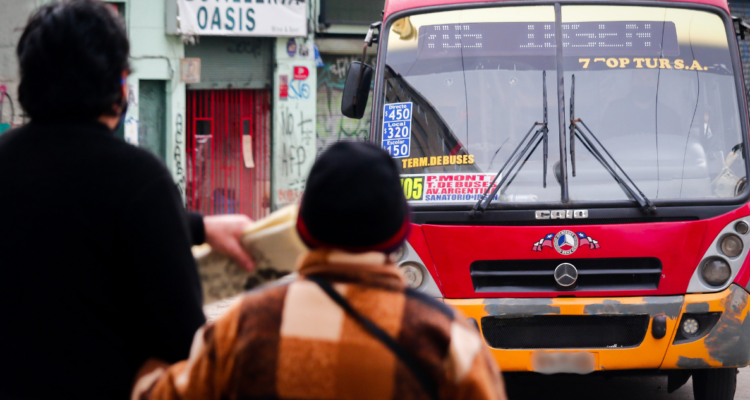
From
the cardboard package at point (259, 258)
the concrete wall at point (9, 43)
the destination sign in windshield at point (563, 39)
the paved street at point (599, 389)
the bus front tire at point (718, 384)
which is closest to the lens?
the cardboard package at point (259, 258)

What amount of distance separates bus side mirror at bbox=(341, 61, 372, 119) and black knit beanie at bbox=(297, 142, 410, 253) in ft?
12.4

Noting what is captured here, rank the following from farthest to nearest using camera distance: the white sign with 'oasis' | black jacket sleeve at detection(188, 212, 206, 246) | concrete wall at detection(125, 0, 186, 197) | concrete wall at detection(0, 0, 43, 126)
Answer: the white sign with 'oasis' → concrete wall at detection(125, 0, 186, 197) → concrete wall at detection(0, 0, 43, 126) → black jacket sleeve at detection(188, 212, 206, 246)

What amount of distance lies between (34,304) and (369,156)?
2.22ft

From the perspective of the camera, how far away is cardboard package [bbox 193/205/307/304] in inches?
Answer: 69.4

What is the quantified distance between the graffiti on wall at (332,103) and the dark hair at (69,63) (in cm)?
1333

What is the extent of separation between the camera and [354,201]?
4.88 ft

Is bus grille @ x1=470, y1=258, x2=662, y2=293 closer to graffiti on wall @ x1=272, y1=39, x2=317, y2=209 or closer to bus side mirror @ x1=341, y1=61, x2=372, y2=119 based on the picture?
bus side mirror @ x1=341, y1=61, x2=372, y2=119

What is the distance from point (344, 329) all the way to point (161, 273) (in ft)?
1.26

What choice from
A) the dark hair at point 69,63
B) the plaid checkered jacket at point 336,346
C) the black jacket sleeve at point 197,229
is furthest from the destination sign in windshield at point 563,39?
the plaid checkered jacket at point 336,346

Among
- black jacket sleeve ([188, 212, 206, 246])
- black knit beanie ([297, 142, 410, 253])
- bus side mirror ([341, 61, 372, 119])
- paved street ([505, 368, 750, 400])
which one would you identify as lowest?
paved street ([505, 368, 750, 400])

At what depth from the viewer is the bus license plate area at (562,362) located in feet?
14.5

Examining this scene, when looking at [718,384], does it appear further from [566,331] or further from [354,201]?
[354,201]

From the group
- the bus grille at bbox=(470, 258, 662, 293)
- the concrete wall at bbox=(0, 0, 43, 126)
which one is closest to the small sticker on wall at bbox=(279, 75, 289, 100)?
the concrete wall at bbox=(0, 0, 43, 126)

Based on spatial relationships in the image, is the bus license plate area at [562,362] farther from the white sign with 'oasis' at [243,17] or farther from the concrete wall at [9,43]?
the white sign with 'oasis' at [243,17]
